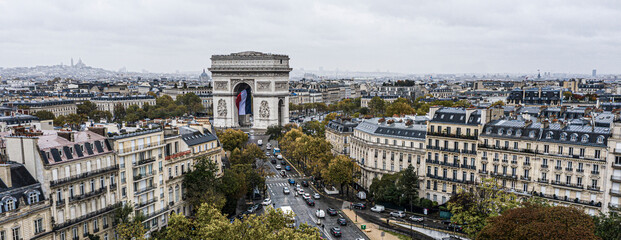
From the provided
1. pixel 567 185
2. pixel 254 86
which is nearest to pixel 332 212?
pixel 567 185

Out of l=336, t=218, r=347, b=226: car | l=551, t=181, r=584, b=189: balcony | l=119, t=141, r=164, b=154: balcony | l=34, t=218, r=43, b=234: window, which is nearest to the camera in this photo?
l=34, t=218, r=43, b=234: window

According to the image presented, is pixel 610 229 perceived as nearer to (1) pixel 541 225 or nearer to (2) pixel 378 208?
(1) pixel 541 225

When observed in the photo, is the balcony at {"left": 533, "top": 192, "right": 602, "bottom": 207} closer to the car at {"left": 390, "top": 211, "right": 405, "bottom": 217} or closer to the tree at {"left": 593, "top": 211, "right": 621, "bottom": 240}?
the tree at {"left": 593, "top": 211, "right": 621, "bottom": 240}

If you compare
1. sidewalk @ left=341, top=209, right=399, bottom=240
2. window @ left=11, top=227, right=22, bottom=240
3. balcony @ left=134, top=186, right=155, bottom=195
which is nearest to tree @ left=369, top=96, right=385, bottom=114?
sidewalk @ left=341, top=209, right=399, bottom=240

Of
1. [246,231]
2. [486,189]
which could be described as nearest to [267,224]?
[246,231]

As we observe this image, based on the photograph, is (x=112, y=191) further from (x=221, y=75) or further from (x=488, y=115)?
(x=221, y=75)
